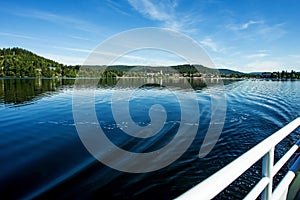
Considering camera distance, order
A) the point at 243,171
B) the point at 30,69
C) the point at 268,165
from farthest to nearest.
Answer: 1. the point at 30,69
2. the point at 268,165
3. the point at 243,171

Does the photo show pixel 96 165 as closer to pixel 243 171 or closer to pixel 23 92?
pixel 243 171

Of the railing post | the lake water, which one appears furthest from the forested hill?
the railing post

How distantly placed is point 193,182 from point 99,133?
530 cm

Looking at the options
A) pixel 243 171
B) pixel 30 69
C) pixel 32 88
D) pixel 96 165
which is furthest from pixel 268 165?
pixel 30 69

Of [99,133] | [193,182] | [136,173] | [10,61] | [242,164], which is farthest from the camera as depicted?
[10,61]

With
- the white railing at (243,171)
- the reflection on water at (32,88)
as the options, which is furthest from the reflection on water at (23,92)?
the white railing at (243,171)

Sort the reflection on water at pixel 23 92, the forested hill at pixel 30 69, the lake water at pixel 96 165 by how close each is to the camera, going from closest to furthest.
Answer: the lake water at pixel 96 165, the reflection on water at pixel 23 92, the forested hill at pixel 30 69

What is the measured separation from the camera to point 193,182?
5.12m

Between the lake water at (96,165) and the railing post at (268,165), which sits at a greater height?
the railing post at (268,165)

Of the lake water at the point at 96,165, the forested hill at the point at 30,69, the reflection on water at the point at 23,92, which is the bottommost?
the lake water at the point at 96,165

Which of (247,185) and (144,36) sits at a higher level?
(144,36)

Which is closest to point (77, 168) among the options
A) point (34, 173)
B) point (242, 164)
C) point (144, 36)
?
point (34, 173)

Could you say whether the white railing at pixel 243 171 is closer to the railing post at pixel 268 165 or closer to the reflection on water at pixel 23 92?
the railing post at pixel 268 165

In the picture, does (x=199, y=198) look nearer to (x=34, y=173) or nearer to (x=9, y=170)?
(x=34, y=173)
